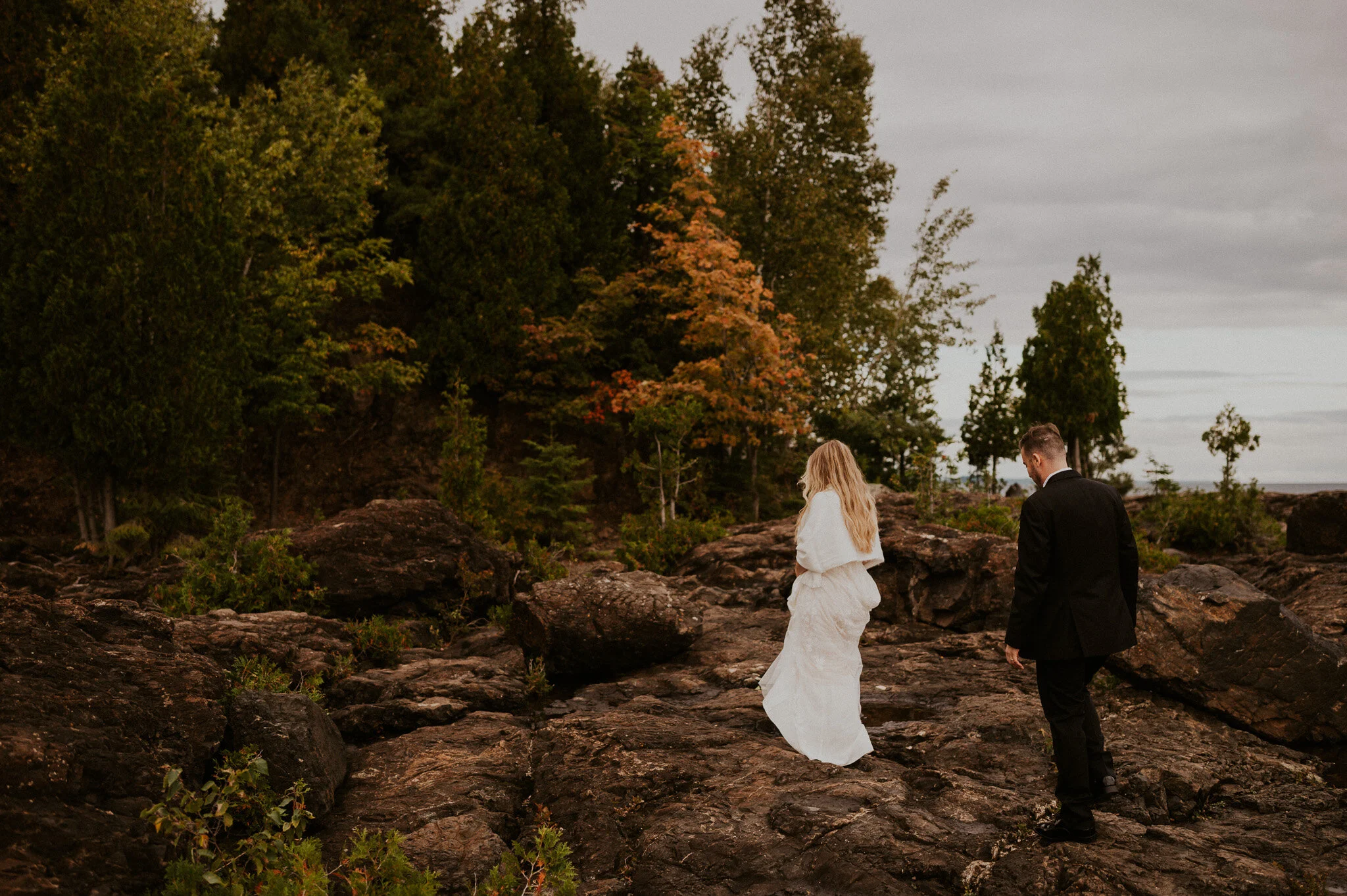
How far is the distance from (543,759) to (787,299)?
21345 mm

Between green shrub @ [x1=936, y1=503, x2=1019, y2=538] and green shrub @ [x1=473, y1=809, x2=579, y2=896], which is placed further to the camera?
green shrub @ [x1=936, y1=503, x2=1019, y2=538]

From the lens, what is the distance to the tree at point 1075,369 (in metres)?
23.3

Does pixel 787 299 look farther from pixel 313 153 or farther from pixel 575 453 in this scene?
pixel 313 153

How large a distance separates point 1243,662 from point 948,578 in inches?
157

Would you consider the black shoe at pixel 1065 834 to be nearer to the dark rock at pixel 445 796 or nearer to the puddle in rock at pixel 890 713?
the puddle in rock at pixel 890 713

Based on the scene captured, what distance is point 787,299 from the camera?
1047 inches

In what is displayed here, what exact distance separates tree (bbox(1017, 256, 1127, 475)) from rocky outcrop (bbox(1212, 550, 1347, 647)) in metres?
6.94

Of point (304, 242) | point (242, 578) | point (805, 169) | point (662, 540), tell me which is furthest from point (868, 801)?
point (805, 169)

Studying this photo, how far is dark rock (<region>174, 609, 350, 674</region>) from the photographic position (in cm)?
834

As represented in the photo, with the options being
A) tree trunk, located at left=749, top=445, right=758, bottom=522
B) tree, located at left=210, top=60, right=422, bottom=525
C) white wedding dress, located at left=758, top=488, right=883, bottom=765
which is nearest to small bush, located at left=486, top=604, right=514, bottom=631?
white wedding dress, located at left=758, top=488, right=883, bottom=765

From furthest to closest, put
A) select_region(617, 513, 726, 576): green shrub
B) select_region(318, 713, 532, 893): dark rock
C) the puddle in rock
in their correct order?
select_region(617, 513, 726, 576): green shrub
the puddle in rock
select_region(318, 713, 532, 893): dark rock

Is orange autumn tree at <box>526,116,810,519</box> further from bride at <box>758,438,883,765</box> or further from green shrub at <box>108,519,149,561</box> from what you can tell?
bride at <box>758,438,883,765</box>

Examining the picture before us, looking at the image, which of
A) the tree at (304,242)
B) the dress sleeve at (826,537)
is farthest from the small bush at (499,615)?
the tree at (304,242)

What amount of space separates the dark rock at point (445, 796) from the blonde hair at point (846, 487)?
2.94 m
